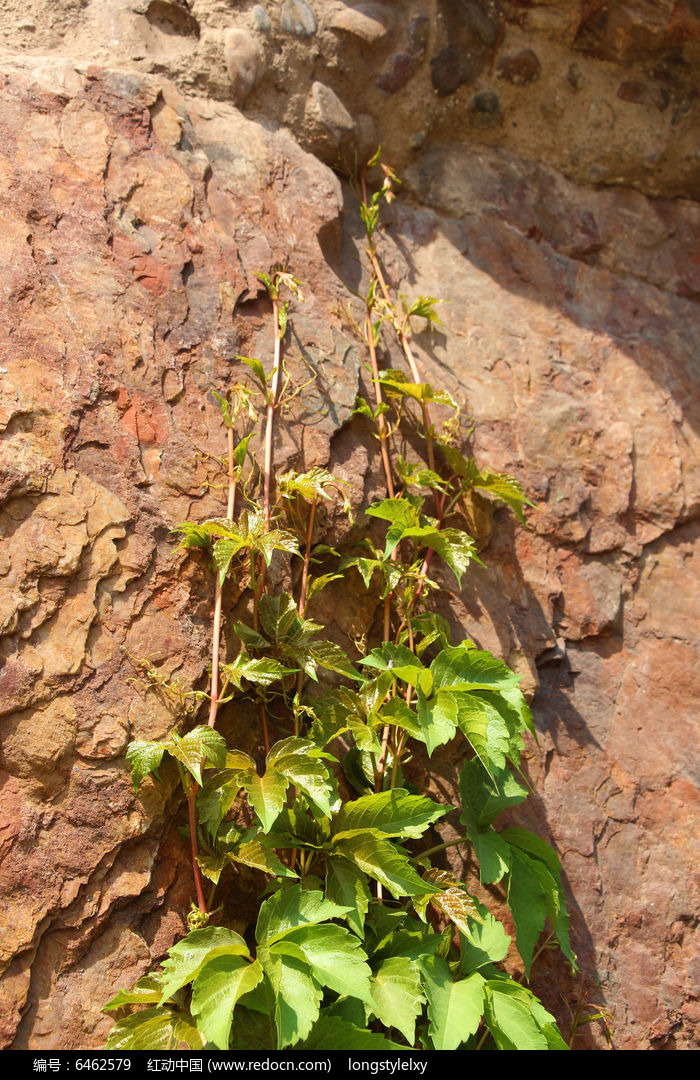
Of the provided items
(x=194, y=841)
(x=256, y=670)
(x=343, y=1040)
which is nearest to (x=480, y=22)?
(x=256, y=670)

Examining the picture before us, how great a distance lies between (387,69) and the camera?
2.73 m

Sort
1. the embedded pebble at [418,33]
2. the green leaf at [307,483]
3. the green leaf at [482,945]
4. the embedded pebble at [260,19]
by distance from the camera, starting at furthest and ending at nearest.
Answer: the embedded pebble at [418,33] < the embedded pebble at [260,19] < the green leaf at [307,483] < the green leaf at [482,945]

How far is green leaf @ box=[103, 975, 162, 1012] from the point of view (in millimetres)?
1437

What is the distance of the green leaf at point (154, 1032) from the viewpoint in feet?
4.66

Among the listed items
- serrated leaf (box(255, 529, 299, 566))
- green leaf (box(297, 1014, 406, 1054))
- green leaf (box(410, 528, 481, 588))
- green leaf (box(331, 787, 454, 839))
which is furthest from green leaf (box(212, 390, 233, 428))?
green leaf (box(297, 1014, 406, 1054))

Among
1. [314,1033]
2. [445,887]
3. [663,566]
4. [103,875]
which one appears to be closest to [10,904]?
[103,875]

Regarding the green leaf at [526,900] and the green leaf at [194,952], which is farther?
the green leaf at [526,900]

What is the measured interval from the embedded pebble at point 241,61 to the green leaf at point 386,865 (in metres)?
2.09

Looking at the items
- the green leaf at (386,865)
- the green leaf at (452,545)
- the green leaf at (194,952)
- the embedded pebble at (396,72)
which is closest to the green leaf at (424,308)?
the green leaf at (452,545)

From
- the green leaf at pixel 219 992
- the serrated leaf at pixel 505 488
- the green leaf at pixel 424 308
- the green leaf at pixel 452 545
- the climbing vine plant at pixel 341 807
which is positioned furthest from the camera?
the green leaf at pixel 424 308

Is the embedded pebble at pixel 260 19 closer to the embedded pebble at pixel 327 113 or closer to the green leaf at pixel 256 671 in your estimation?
the embedded pebble at pixel 327 113

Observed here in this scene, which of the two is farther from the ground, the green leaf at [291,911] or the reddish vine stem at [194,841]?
the green leaf at [291,911]

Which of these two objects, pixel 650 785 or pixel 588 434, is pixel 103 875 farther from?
pixel 588 434

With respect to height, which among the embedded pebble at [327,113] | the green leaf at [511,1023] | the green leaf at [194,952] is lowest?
the green leaf at [194,952]
